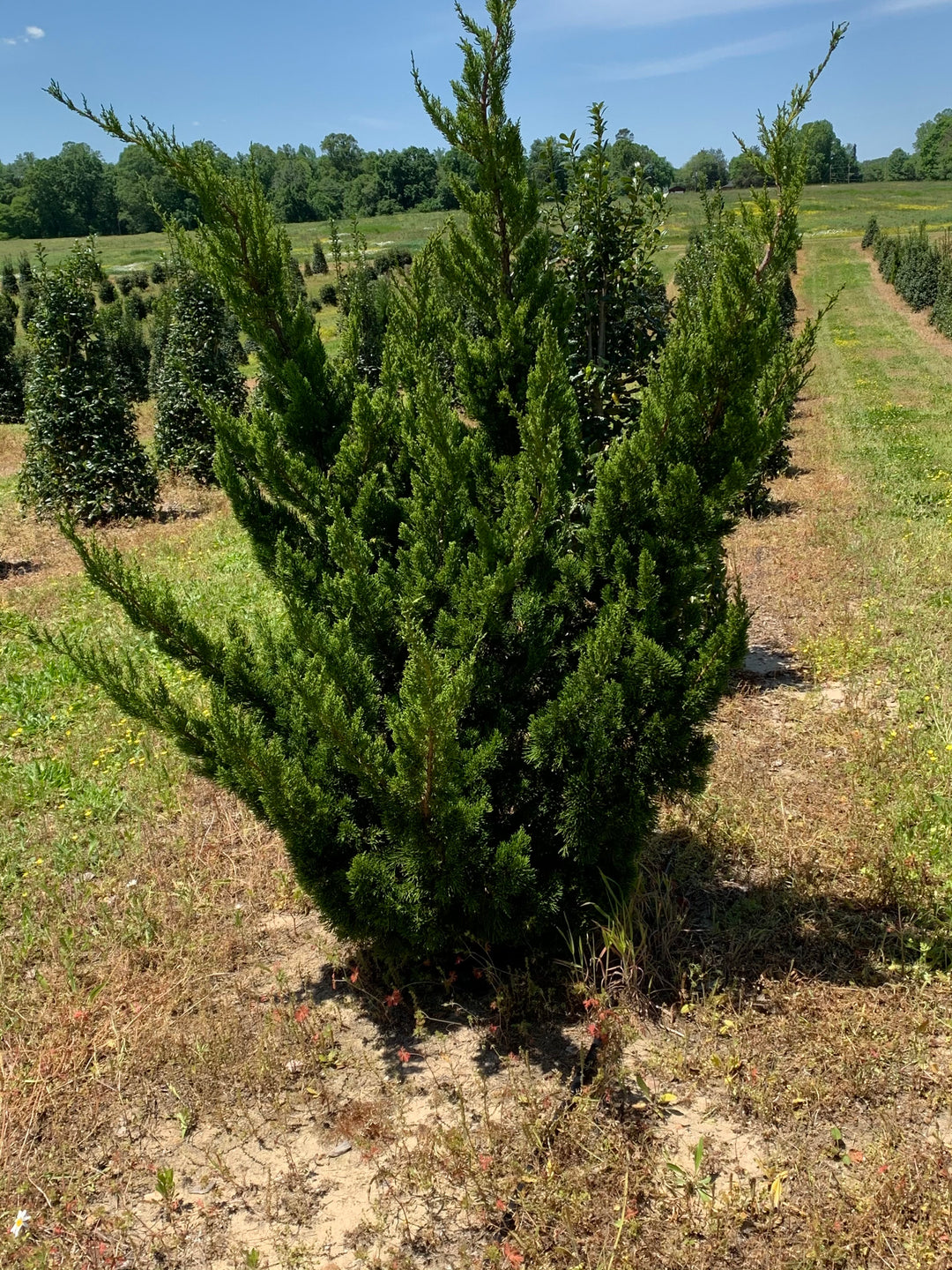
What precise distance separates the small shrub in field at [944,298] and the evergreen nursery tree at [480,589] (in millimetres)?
35160

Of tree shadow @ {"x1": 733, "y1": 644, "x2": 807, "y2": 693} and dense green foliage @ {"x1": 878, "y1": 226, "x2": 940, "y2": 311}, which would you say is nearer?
tree shadow @ {"x1": 733, "y1": 644, "x2": 807, "y2": 693}

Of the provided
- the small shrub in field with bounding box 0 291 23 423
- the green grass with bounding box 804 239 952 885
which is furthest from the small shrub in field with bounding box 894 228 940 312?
the small shrub in field with bounding box 0 291 23 423

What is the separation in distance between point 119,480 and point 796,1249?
44.1 feet

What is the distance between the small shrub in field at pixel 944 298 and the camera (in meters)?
33.0

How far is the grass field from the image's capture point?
9.05 ft

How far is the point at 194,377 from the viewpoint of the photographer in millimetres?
15555

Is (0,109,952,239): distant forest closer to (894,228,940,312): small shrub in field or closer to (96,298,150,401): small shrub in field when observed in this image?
(894,228,940,312): small shrub in field

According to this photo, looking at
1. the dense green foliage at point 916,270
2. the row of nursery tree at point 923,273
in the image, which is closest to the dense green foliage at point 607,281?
the row of nursery tree at point 923,273

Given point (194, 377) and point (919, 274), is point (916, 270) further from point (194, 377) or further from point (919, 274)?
point (194, 377)

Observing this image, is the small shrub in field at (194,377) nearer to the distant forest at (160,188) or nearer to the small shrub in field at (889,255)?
the small shrub in field at (889,255)

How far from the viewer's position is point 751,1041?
3391mm

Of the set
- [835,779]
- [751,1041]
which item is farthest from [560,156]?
[751,1041]

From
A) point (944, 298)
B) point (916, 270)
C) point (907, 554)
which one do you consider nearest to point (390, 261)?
point (907, 554)

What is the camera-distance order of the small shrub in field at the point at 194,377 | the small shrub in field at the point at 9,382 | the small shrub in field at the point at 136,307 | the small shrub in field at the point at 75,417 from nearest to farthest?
the small shrub in field at the point at 75,417 < the small shrub in field at the point at 194,377 < the small shrub in field at the point at 9,382 < the small shrub in field at the point at 136,307
